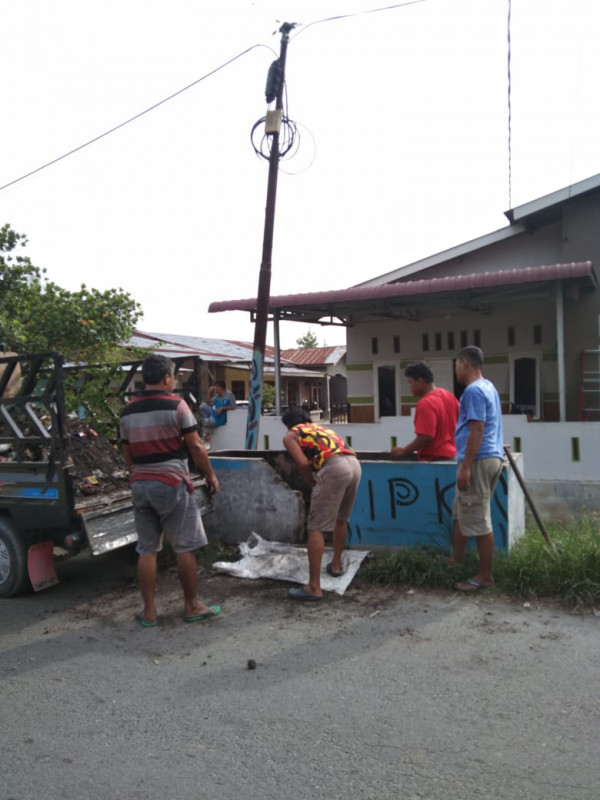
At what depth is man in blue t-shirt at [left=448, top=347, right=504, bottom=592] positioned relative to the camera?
188 inches

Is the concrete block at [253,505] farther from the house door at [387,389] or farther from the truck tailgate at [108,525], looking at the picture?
the house door at [387,389]

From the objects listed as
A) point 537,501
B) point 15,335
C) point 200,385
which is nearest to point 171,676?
point 200,385

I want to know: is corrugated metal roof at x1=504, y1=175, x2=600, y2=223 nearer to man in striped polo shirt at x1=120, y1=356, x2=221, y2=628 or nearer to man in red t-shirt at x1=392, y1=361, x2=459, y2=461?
man in red t-shirt at x1=392, y1=361, x2=459, y2=461

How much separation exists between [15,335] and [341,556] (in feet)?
25.1

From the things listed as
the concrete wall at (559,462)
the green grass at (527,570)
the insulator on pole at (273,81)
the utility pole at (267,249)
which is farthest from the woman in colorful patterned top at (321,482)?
the insulator on pole at (273,81)

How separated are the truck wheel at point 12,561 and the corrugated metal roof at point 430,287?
8613 mm

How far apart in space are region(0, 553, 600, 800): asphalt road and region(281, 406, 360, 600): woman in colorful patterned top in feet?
1.00

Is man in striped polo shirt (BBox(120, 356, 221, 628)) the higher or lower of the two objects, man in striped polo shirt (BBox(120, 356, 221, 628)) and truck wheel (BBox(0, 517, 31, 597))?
the higher

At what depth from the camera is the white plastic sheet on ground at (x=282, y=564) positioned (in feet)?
17.0

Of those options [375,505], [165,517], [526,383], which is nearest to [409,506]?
[375,505]

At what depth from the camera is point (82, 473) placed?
5.86 m

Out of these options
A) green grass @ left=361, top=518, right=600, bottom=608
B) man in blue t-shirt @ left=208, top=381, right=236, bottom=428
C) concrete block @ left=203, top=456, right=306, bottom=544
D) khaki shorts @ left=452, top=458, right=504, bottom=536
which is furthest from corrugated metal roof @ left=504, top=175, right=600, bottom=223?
khaki shorts @ left=452, top=458, right=504, bottom=536

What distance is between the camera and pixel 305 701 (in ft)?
11.1

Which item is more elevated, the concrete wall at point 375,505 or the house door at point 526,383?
the house door at point 526,383
